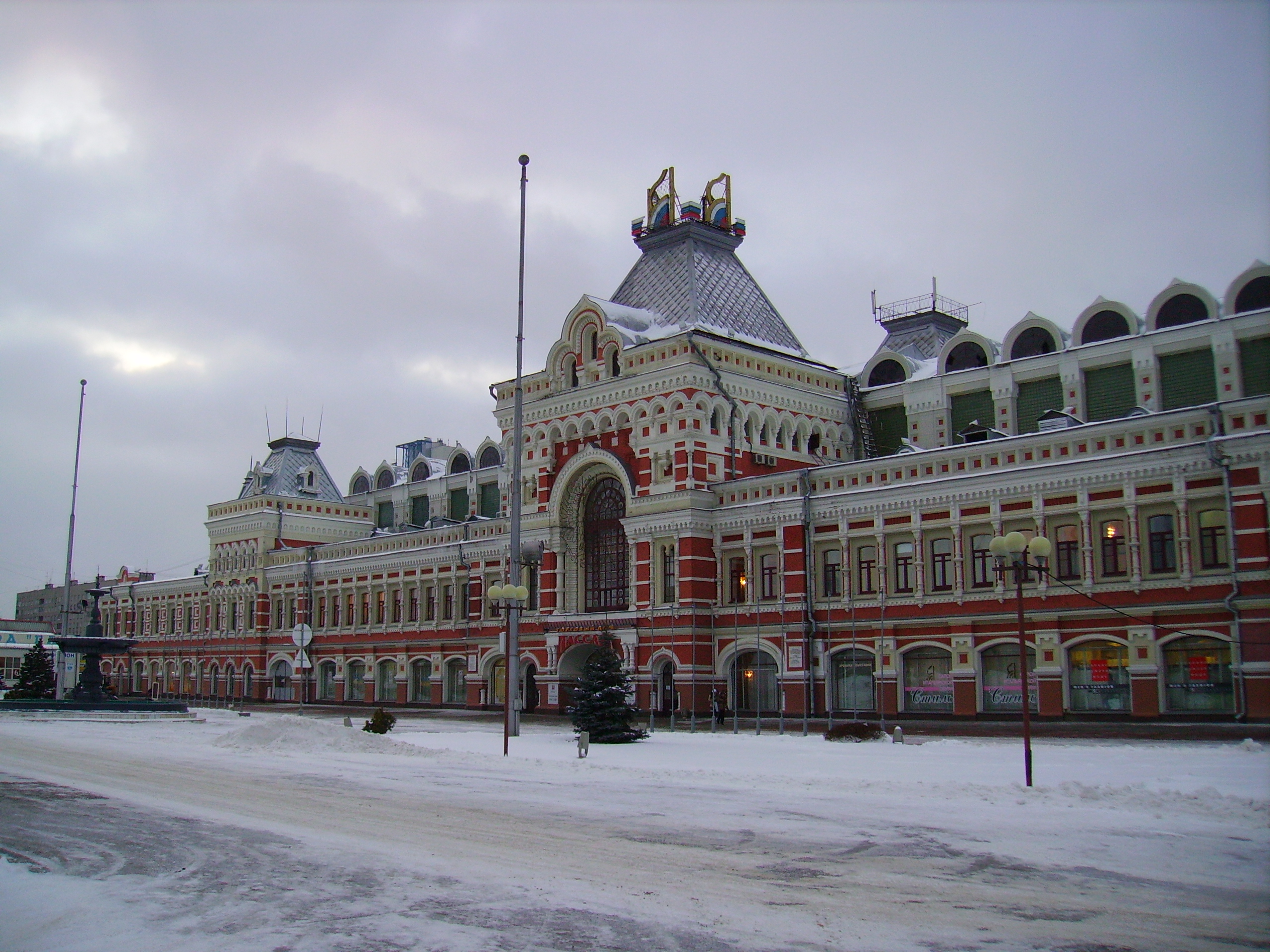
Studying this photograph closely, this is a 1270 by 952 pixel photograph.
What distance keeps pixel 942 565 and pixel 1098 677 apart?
259 inches

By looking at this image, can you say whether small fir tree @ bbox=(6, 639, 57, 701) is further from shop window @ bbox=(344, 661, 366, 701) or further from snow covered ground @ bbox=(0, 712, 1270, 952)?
snow covered ground @ bbox=(0, 712, 1270, 952)

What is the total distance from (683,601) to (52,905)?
36715 millimetres

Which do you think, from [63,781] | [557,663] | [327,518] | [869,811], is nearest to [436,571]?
[557,663]

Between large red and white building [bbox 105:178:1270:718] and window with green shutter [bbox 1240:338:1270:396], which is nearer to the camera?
large red and white building [bbox 105:178:1270:718]

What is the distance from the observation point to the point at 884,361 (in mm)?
54750

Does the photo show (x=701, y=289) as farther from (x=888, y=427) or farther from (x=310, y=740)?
(x=310, y=740)

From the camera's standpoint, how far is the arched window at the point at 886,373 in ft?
178

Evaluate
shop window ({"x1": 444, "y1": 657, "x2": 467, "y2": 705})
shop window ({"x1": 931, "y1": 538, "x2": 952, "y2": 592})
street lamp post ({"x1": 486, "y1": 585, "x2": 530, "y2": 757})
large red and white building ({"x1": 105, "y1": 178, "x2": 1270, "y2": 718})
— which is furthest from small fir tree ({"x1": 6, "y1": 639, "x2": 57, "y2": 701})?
shop window ({"x1": 931, "y1": 538, "x2": 952, "y2": 592})

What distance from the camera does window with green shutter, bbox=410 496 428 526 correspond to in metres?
77.8

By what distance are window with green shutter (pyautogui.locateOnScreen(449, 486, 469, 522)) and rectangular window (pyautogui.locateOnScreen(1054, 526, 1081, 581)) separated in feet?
139

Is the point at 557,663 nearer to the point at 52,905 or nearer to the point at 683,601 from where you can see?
the point at 683,601

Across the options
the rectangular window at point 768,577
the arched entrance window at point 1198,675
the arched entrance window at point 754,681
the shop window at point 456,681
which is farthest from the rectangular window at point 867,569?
the shop window at point 456,681

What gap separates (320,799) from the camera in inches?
749

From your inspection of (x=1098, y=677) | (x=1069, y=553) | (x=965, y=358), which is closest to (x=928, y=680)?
(x=1098, y=677)
